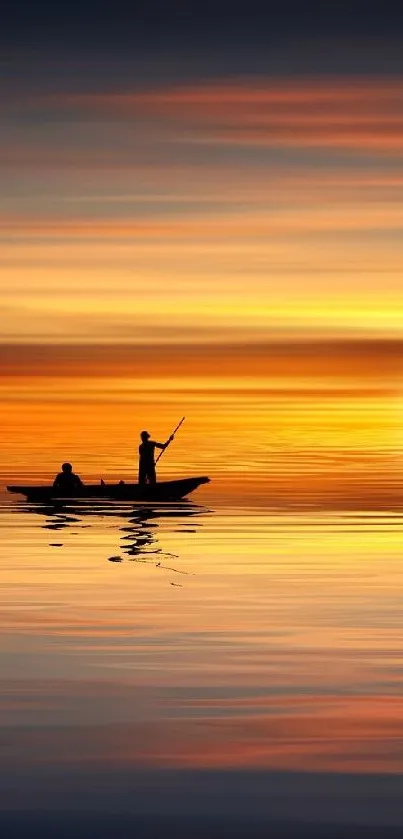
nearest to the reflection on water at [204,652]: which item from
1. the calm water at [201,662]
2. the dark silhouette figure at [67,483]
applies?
the calm water at [201,662]

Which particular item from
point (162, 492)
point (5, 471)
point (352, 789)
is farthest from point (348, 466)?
point (352, 789)

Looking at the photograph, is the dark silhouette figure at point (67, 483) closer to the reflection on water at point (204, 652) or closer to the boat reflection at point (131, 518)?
the boat reflection at point (131, 518)

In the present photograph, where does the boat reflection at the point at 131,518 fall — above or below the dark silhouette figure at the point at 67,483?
below

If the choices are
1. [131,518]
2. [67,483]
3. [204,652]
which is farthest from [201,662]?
[67,483]

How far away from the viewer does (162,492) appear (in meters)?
50.3

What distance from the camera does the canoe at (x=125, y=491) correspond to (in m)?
49.4

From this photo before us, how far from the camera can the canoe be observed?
162 feet

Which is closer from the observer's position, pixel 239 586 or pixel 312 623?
pixel 312 623

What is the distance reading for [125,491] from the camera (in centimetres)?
4947

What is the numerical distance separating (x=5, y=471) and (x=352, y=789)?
74727mm

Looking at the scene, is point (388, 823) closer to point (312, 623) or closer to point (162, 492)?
point (312, 623)

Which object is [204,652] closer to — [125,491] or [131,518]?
[131,518]

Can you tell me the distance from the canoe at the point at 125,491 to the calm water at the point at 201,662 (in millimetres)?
7875

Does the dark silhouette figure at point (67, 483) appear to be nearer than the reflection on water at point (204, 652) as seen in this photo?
No
